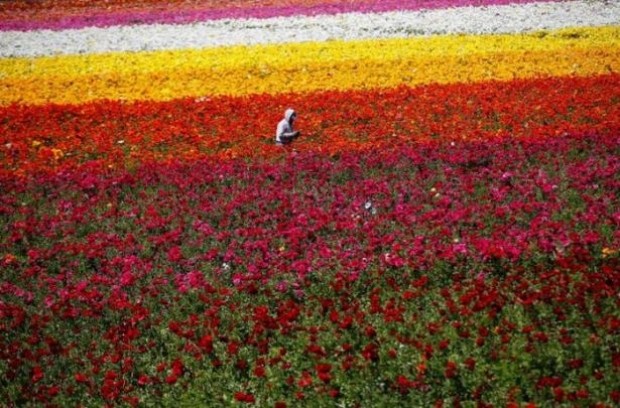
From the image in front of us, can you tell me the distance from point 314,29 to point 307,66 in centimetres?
515

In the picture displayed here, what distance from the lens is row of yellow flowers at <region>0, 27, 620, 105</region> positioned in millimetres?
14062

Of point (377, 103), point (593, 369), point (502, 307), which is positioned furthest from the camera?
point (377, 103)

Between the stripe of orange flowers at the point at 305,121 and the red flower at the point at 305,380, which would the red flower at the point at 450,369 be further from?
the stripe of orange flowers at the point at 305,121

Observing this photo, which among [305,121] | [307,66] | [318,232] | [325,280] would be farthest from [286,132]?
[307,66]

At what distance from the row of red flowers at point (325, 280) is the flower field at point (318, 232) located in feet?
0.09

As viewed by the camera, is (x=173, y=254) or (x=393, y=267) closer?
(x=393, y=267)

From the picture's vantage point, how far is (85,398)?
520 cm

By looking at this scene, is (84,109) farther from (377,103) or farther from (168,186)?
(377,103)

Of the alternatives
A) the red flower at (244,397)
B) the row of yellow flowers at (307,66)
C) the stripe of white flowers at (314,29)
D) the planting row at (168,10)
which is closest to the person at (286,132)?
the row of yellow flowers at (307,66)

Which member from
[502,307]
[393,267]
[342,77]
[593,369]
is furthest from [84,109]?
[593,369]

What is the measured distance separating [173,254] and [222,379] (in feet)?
7.31

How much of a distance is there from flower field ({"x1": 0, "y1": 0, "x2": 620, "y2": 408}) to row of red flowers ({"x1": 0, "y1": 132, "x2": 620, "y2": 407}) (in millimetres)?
27

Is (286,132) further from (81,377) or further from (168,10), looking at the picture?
(168,10)

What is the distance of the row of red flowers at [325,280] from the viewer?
496 centimetres
